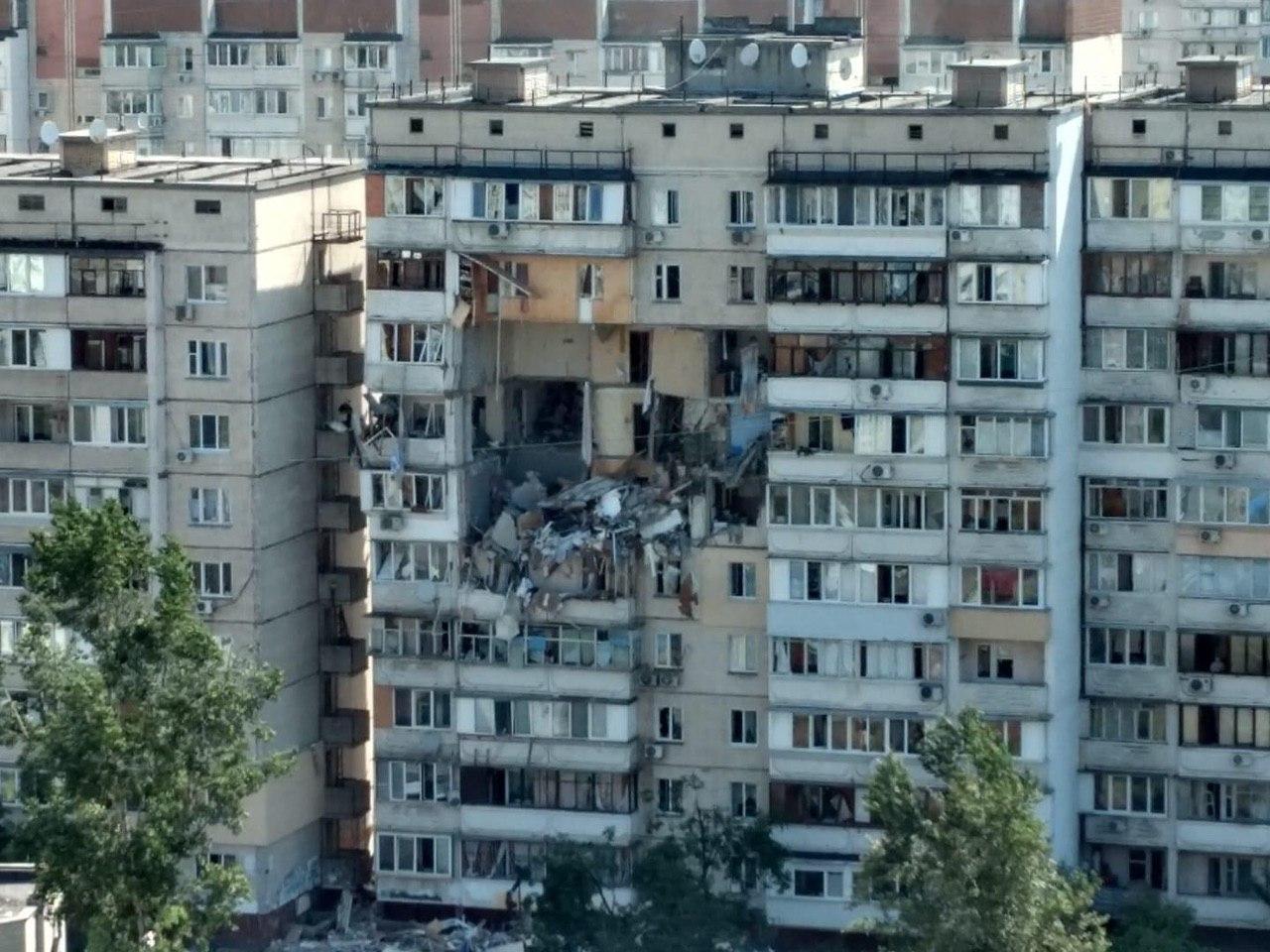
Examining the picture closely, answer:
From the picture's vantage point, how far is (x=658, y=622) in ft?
265

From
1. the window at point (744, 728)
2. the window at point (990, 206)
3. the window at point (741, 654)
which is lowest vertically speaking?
the window at point (744, 728)

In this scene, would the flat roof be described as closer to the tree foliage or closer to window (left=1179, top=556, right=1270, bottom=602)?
the tree foliage

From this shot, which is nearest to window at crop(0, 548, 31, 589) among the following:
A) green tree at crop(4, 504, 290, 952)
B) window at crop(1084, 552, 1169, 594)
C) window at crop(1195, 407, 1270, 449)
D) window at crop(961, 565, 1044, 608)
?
green tree at crop(4, 504, 290, 952)

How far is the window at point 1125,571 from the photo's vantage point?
79500 mm

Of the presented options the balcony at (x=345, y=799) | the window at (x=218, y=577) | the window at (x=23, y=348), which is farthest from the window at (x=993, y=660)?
the window at (x=23, y=348)

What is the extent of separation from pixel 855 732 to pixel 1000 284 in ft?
27.4

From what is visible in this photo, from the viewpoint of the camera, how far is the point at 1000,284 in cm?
7769

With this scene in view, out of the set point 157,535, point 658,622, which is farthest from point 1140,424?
point 157,535

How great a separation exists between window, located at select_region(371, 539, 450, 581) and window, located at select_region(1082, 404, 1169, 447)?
38.4ft

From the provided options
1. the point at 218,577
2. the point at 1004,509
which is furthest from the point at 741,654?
the point at 218,577

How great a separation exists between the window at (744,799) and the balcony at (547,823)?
174 centimetres

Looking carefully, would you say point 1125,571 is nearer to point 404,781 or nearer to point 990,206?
point 990,206

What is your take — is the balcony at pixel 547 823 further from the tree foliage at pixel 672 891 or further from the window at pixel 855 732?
the window at pixel 855 732

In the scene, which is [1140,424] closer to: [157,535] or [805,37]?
[805,37]
